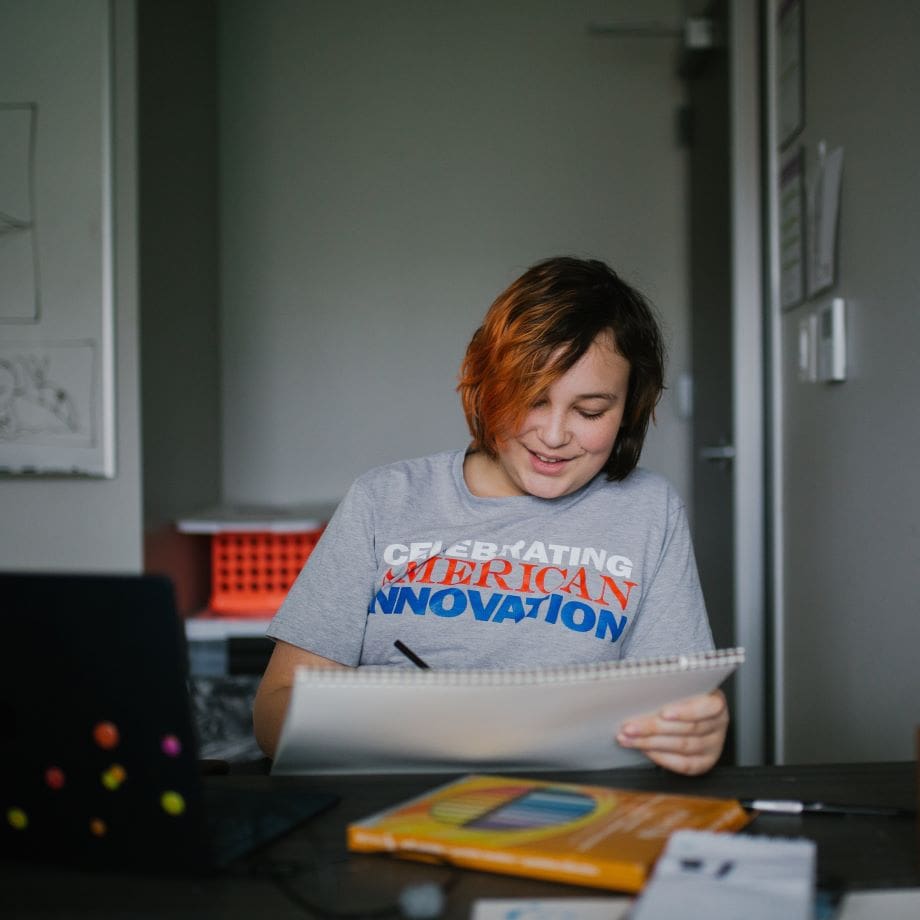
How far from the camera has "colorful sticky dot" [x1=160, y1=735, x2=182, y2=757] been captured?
2.14 ft

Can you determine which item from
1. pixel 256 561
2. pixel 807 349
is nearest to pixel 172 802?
pixel 807 349

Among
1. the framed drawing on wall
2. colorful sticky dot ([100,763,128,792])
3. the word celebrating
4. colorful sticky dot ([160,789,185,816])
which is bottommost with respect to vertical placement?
colorful sticky dot ([160,789,185,816])

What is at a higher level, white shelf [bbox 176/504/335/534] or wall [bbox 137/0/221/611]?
wall [bbox 137/0/221/611]

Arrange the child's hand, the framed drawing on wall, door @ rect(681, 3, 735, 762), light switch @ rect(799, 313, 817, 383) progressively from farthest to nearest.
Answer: door @ rect(681, 3, 735, 762)
the framed drawing on wall
light switch @ rect(799, 313, 817, 383)
the child's hand

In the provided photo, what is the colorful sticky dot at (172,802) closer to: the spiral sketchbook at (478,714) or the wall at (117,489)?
the spiral sketchbook at (478,714)

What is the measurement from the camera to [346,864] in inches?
28.1

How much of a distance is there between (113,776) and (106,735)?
28 mm

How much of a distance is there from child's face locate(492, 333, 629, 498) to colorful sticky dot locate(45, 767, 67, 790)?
2.35 ft

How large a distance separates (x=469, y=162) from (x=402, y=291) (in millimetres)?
417

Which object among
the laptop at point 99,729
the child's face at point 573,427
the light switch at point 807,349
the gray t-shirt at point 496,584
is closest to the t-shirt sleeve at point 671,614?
the gray t-shirt at point 496,584

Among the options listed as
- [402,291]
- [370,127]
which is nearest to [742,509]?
[402,291]

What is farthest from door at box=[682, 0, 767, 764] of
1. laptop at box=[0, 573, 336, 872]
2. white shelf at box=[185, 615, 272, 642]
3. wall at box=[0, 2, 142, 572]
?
laptop at box=[0, 573, 336, 872]

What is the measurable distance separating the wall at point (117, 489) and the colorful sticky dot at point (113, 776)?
1.67 metres

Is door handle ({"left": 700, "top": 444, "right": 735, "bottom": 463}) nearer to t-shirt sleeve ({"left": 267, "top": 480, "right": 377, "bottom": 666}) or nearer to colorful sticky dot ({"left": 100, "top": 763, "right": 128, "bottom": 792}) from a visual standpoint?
t-shirt sleeve ({"left": 267, "top": 480, "right": 377, "bottom": 666})
